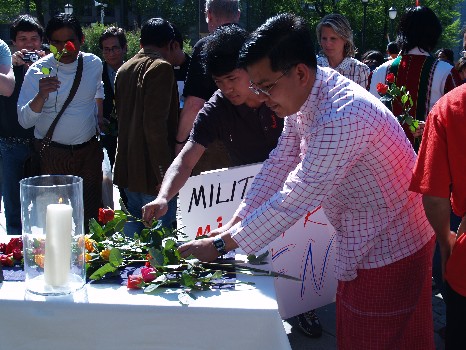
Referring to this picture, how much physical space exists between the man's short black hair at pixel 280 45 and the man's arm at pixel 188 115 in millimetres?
1745

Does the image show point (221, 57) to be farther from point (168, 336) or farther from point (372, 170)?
point (168, 336)

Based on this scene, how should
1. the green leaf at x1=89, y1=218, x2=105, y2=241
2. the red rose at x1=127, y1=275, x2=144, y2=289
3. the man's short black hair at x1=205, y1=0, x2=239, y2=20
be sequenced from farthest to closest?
the man's short black hair at x1=205, y1=0, x2=239, y2=20
the green leaf at x1=89, y1=218, x2=105, y2=241
the red rose at x1=127, y1=275, x2=144, y2=289

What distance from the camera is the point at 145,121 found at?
377 centimetres

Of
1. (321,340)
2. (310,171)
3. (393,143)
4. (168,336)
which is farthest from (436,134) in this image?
(321,340)

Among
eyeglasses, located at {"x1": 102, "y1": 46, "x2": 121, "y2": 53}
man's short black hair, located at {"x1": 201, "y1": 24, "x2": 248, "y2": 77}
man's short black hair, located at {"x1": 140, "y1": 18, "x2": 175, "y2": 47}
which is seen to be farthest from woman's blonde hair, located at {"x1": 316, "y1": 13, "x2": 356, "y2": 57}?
man's short black hair, located at {"x1": 201, "y1": 24, "x2": 248, "y2": 77}

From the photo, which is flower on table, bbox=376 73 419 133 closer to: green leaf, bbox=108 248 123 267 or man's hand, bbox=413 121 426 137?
man's hand, bbox=413 121 426 137

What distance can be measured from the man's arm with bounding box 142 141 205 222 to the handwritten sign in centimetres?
21

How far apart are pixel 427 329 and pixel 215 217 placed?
1.25m

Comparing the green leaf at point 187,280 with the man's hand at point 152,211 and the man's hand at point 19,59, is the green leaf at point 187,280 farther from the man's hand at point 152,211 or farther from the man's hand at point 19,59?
the man's hand at point 19,59

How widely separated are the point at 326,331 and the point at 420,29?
1800 millimetres

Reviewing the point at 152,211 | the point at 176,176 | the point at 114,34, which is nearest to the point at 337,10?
the point at 114,34

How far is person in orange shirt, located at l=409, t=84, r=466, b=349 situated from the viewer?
1.77 metres

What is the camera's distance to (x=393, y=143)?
6.46ft

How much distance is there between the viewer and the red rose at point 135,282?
183cm
